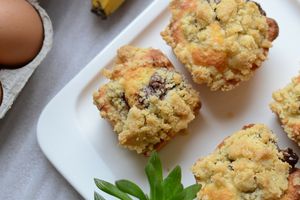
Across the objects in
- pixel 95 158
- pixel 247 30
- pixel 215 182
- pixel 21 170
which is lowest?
pixel 21 170

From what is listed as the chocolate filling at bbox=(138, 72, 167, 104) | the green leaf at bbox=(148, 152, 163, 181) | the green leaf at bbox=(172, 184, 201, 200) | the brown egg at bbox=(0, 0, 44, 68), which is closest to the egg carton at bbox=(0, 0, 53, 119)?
the brown egg at bbox=(0, 0, 44, 68)

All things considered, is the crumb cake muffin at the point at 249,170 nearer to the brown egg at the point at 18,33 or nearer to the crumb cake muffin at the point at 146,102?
the crumb cake muffin at the point at 146,102

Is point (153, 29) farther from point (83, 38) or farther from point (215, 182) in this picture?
point (215, 182)

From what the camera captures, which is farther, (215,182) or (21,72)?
(21,72)

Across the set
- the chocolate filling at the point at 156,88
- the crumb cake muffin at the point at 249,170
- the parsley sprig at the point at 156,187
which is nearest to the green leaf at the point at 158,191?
the parsley sprig at the point at 156,187

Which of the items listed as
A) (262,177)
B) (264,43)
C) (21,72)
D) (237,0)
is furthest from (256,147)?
(21,72)

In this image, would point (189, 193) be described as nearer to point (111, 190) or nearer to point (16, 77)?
point (111, 190)

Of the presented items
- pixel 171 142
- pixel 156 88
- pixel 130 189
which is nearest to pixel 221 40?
pixel 156 88
